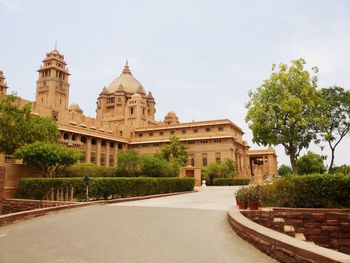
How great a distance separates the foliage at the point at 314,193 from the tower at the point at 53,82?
73418mm

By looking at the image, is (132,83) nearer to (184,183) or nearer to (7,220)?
(184,183)

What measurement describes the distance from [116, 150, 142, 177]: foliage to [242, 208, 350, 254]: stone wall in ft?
80.4

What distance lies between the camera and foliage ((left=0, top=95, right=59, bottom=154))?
22.9 m

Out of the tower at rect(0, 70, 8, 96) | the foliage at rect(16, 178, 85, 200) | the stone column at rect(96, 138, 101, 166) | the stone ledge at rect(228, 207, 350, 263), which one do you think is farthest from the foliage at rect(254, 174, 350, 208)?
the tower at rect(0, 70, 8, 96)

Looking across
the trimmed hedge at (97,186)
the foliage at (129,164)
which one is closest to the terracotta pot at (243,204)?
the trimmed hedge at (97,186)

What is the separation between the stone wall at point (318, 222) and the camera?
998 centimetres

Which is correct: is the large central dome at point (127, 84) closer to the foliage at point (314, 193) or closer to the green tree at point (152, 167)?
the green tree at point (152, 167)

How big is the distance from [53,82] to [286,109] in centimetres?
6697

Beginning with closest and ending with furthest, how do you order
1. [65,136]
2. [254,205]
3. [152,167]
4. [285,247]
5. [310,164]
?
[285,247], [254,205], [152,167], [310,164], [65,136]

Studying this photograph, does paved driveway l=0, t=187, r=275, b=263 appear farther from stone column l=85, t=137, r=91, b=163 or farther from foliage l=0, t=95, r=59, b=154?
stone column l=85, t=137, r=91, b=163

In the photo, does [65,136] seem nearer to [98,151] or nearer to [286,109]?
[98,151]

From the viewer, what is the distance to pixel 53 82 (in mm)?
77500

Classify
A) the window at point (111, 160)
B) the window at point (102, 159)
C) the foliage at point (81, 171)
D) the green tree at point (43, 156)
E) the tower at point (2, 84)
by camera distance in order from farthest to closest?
the tower at point (2, 84), the window at point (111, 160), the window at point (102, 159), the foliage at point (81, 171), the green tree at point (43, 156)

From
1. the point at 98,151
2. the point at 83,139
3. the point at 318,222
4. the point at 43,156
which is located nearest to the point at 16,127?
the point at 43,156
